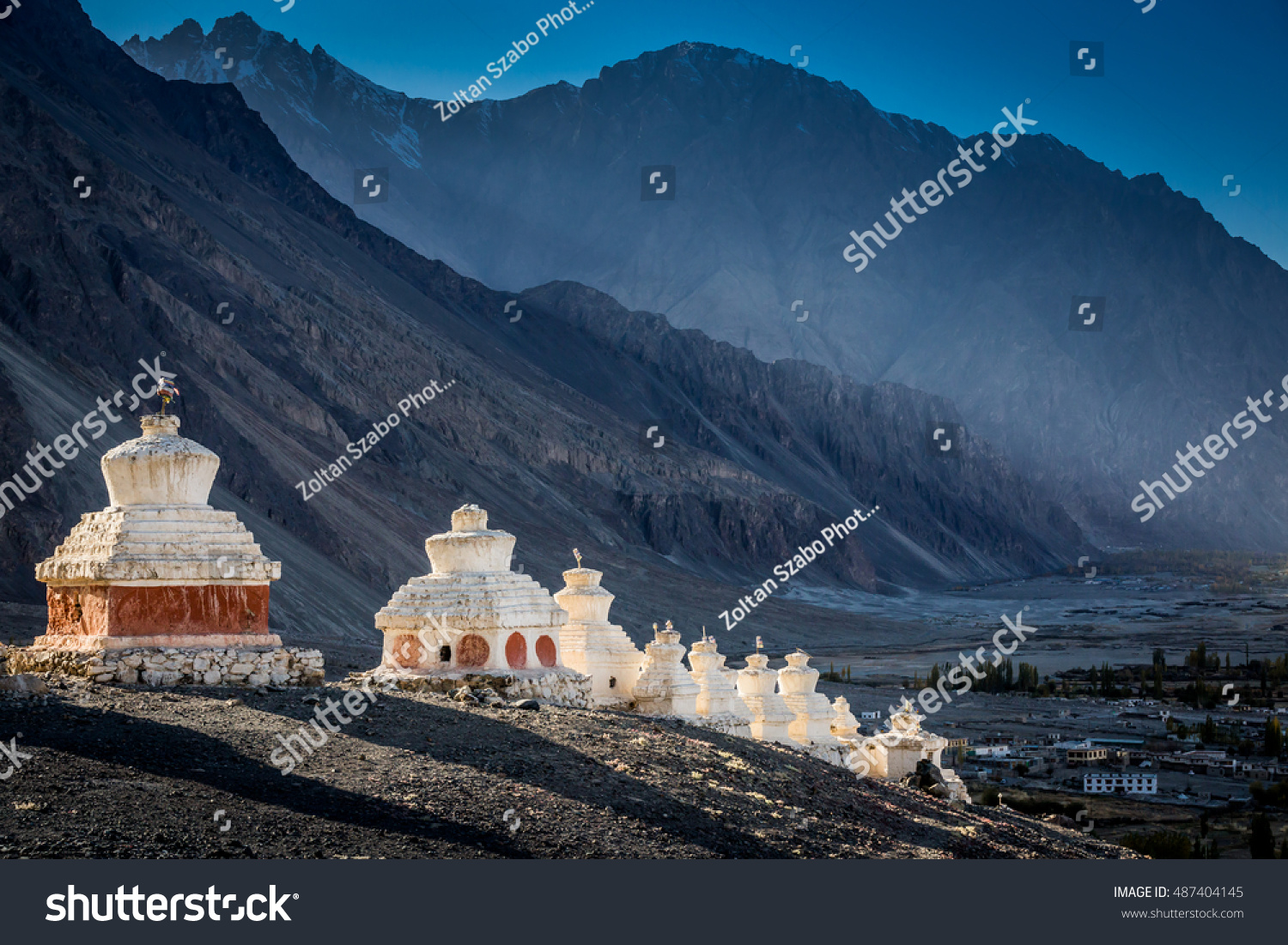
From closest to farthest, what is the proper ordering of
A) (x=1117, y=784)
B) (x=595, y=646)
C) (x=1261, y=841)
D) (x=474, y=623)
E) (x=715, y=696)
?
(x=474, y=623) < (x=715, y=696) < (x=595, y=646) < (x=1261, y=841) < (x=1117, y=784)

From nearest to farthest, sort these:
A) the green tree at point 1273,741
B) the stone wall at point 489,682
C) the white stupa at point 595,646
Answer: the stone wall at point 489,682 < the white stupa at point 595,646 < the green tree at point 1273,741

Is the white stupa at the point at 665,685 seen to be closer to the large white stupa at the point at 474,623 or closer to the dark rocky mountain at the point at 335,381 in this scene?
the large white stupa at the point at 474,623

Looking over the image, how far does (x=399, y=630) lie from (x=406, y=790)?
8732 millimetres

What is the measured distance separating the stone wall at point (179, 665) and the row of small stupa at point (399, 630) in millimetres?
22

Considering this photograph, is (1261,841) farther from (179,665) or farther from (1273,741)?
(179,665)

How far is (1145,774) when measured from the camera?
56000 millimetres

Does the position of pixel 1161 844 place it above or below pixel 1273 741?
below

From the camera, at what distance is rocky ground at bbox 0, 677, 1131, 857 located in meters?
13.3

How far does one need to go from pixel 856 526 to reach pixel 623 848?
163 metres

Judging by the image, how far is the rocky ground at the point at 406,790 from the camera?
1326cm

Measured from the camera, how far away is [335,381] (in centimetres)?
11456

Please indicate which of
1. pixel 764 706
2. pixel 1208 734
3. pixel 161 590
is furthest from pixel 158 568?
pixel 1208 734

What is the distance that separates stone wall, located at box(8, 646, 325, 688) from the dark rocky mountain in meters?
41.9

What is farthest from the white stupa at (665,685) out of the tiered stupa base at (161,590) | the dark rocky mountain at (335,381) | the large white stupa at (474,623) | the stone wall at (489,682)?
the dark rocky mountain at (335,381)
